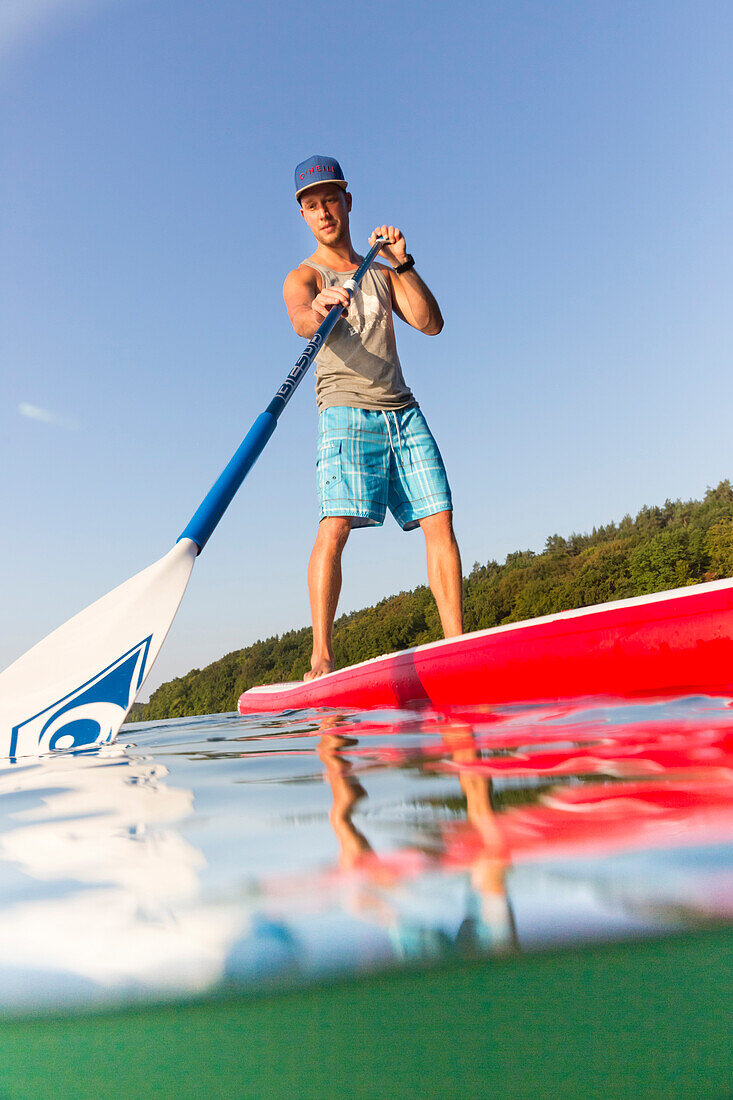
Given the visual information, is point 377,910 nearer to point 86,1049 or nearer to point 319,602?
point 86,1049

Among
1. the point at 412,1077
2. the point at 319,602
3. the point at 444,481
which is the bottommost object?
the point at 412,1077

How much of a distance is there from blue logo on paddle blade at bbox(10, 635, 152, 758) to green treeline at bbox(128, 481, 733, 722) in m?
5.59

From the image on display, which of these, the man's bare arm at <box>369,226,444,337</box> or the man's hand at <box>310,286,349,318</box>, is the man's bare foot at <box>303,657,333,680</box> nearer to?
the man's hand at <box>310,286,349,318</box>

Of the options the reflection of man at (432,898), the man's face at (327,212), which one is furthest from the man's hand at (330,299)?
the reflection of man at (432,898)

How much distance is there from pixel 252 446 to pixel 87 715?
96 centimetres

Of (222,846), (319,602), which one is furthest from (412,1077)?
(319,602)

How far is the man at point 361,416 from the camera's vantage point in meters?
2.72

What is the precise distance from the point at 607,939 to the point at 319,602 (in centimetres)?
238

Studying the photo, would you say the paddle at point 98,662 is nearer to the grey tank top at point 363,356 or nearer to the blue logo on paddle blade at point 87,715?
the blue logo on paddle blade at point 87,715

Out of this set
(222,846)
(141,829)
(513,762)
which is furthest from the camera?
(513,762)

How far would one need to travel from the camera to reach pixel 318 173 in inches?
118

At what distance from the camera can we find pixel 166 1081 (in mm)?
318

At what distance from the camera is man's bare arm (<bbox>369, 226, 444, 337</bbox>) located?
2.96 m

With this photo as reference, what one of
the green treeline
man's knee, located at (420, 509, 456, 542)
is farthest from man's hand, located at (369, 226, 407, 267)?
the green treeline
